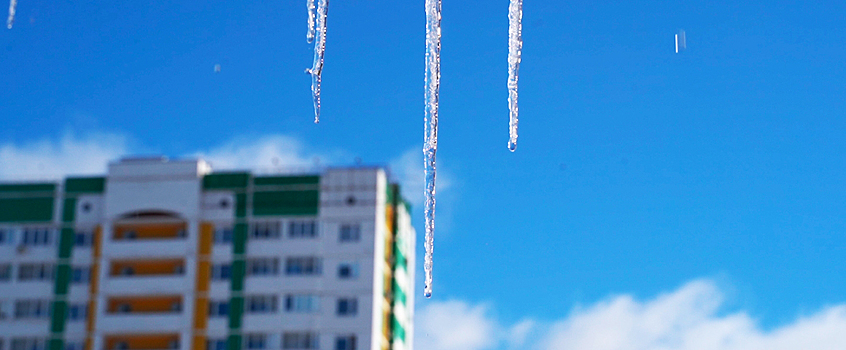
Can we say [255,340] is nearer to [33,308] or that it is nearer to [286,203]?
[286,203]

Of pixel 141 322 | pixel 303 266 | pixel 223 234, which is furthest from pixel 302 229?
pixel 141 322

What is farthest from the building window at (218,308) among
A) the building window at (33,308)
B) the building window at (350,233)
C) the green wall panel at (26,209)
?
the green wall panel at (26,209)

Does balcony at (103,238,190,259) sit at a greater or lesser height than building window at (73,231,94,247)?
lesser

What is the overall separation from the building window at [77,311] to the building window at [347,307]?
1336cm

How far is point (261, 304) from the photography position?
2501 inches

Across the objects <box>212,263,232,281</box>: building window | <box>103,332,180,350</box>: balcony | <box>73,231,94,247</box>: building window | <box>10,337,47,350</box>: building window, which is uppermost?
<box>73,231,94,247</box>: building window

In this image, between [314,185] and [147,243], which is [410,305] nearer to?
[314,185]

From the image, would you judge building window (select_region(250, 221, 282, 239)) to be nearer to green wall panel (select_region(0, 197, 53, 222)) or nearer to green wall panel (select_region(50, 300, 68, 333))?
green wall panel (select_region(50, 300, 68, 333))

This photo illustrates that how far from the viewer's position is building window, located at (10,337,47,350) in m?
65.8

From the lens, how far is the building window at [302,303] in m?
63.0

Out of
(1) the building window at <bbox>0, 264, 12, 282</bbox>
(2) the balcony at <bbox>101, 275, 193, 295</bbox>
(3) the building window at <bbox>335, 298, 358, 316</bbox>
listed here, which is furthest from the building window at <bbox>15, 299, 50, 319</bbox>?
(3) the building window at <bbox>335, 298, 358, 316</bbox>

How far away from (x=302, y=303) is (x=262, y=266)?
292cm

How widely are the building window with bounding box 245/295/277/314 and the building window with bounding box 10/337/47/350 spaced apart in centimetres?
1115

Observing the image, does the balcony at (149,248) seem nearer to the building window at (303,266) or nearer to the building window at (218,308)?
the building window at (218,308)
